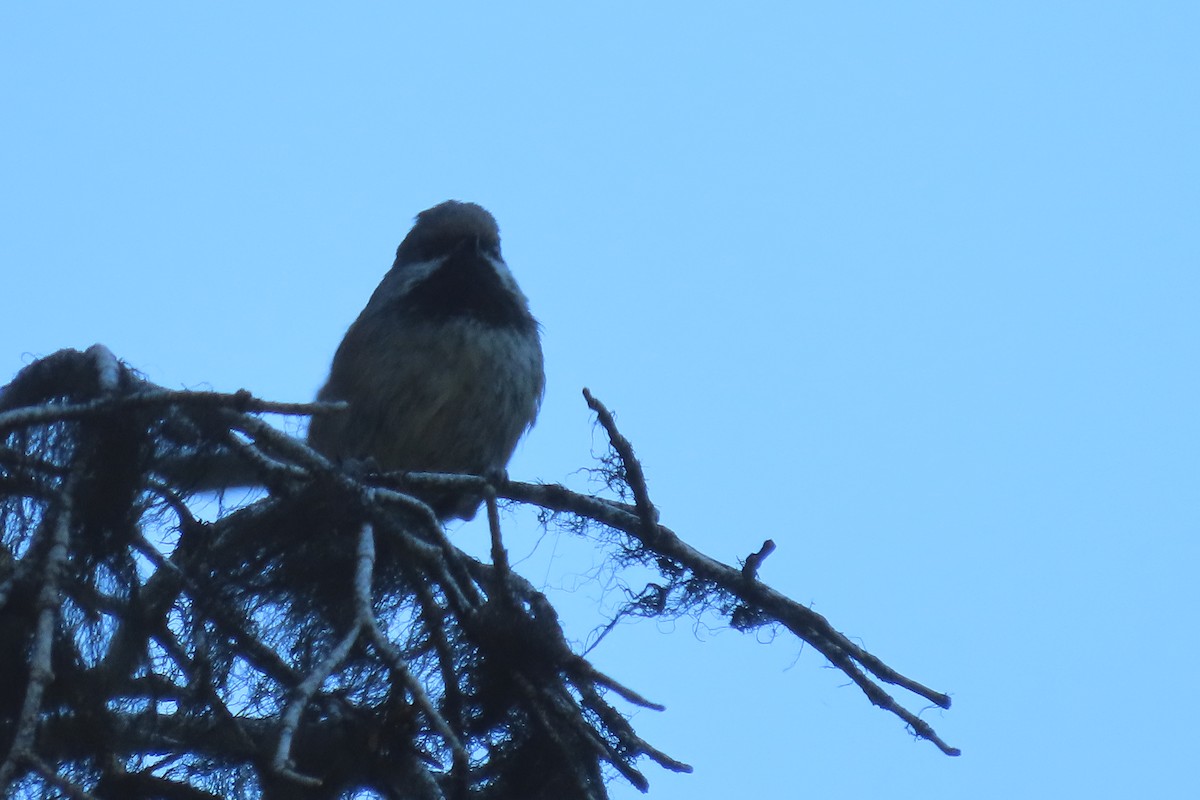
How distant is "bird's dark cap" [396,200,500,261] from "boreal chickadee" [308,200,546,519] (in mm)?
25

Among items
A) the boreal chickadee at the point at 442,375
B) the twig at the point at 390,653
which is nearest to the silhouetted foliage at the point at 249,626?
the twig at the point at 390,653

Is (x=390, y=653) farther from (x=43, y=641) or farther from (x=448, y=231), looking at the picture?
(x=448, y=231)

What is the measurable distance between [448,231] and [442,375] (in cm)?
100

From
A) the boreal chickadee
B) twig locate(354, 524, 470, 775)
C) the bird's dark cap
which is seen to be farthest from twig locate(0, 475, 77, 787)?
the bird's dark cap

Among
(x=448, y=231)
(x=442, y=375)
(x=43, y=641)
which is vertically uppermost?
(x=448, y=231)

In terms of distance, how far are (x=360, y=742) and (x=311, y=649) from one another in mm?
355

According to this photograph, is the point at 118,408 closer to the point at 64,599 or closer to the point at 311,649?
the point at 64,599

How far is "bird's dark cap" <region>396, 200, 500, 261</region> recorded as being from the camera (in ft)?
26.6

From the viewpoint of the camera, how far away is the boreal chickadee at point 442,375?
294 inches

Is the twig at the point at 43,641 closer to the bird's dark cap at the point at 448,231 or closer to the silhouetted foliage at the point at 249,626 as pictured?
the silhouetted foliage at the point at 249,626

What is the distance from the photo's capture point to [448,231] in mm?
8117

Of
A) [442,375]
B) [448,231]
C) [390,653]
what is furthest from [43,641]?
[448,231]

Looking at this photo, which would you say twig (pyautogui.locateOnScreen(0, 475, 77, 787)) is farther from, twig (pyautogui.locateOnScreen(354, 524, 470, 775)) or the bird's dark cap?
the bird's dark cap

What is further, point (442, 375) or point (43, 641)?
point (442, 375)
